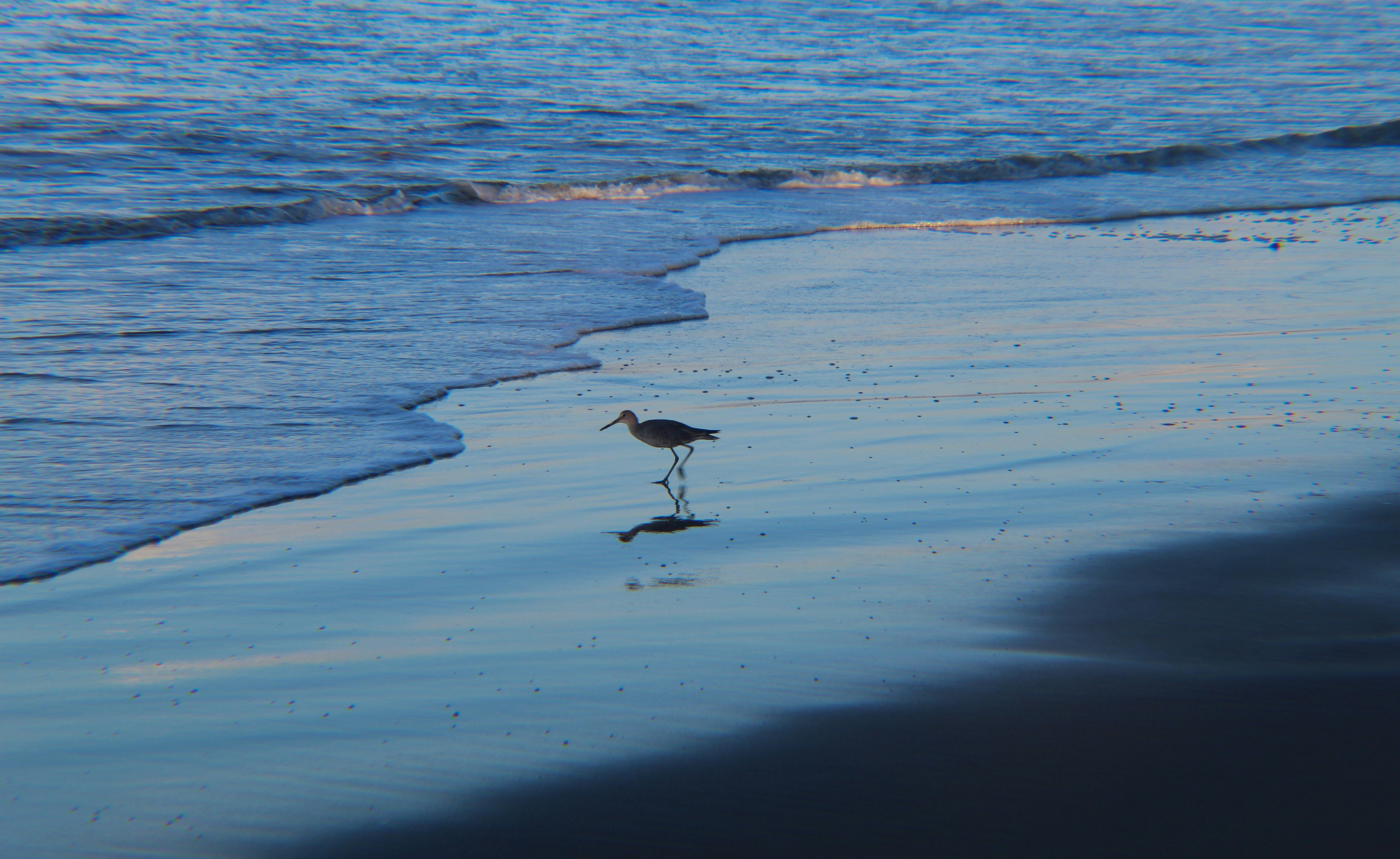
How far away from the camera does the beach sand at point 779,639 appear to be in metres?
2.85

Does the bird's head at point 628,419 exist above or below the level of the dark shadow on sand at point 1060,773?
below

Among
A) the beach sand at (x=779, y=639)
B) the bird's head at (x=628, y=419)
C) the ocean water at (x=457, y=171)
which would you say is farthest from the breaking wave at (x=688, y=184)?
the bird's head at (x=628, y=419)

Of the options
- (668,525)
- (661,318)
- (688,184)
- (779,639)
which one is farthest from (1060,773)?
(688,184)

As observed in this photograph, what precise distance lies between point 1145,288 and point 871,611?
21.9 ft

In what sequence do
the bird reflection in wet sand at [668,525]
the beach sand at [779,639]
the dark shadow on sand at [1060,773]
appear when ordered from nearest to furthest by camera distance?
the dark shadow on sand at [1060,773], the beach sand at [779,639], the bird reflection in wet sand at [668,525]

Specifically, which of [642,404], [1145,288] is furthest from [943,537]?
[1145,288]

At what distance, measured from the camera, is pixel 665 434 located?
550 cm

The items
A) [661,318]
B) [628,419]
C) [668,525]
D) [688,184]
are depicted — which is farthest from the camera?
[688,184]

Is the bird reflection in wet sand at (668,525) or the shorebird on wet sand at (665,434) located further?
the shorebird on wet sand at (665,434)

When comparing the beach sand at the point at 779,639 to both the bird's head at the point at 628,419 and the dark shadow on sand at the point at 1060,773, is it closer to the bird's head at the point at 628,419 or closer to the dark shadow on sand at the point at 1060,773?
the dark shadow on sand at the point at 1060,773

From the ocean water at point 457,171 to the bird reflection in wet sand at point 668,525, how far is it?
145cm

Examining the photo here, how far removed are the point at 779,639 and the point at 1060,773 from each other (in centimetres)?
105

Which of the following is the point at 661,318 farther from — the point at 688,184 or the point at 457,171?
the point at 457,171

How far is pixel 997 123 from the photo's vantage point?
20922 millimetres
